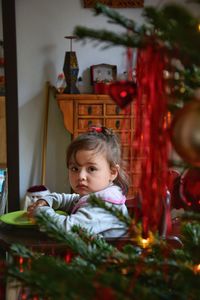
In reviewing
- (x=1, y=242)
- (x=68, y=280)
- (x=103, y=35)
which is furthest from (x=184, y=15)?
(x=1, y=242)

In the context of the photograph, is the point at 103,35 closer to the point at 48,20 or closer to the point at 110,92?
the point at 110,92

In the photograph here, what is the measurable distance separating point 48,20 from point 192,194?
3.43 meters

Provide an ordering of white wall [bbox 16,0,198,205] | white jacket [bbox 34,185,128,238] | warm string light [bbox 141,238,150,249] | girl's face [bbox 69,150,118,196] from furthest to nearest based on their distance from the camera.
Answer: white wall [bbox 16,0,198,205], girl's face [bbox 69,150,118,196], white jacket [bbox 34,185,128,238], warm string light [bbox 141,238,150,249]

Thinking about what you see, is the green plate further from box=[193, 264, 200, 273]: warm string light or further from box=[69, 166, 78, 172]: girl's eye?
box=[193, 264, 200, 273]: warm string light

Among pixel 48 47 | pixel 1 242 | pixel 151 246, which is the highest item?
pixel 48 47

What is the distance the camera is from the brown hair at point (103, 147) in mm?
1720

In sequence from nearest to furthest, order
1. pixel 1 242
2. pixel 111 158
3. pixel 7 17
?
pixel 1 242 → pixel 111 158 → pixel 7 17

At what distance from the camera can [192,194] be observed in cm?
76

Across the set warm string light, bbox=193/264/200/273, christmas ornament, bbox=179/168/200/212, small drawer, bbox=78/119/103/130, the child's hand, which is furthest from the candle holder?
warm string light, bbox=193/264/200/273

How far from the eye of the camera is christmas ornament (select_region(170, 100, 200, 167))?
56 cm

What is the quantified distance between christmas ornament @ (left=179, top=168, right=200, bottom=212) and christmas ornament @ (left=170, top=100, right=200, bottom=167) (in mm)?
135

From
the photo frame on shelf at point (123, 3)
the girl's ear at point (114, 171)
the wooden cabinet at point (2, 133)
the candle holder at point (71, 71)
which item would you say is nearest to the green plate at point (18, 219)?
the girl's ear at point (114, 171)

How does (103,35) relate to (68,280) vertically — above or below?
above

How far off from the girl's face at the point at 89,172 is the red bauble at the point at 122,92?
40.3 inches
